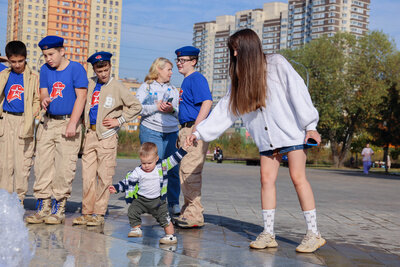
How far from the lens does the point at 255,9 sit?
17525 centimetres

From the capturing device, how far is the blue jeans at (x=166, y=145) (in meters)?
7.69

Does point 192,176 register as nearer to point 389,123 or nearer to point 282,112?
point 282,112

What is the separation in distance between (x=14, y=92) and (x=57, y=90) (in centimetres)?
68

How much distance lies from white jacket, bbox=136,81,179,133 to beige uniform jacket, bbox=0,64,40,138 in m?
1.38

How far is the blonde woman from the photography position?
7684 millimetres

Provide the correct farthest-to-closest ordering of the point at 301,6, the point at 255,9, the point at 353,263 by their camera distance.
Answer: the point at 255,9
the point at 301,6
the point at 353,263

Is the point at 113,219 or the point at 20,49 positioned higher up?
the point at 20,49

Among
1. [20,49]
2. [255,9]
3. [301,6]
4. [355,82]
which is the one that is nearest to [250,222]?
[20,49]

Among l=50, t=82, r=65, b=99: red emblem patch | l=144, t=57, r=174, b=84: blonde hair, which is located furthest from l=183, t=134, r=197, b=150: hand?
l=144, t=57, r=174, b=84: blonde hair

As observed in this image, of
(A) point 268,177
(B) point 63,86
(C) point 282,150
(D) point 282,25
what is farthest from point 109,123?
(D) point 282,25

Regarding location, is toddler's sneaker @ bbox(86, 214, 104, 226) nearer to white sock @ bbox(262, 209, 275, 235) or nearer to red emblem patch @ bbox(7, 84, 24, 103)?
red emblem patch @ bbox(7, 84, 24, 103)

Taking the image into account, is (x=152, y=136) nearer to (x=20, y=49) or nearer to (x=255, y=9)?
Answer: (x=20, y=49)

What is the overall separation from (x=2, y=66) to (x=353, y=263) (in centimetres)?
545

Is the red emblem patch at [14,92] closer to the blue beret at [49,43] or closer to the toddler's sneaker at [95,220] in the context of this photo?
the blue beret at [49,43]
